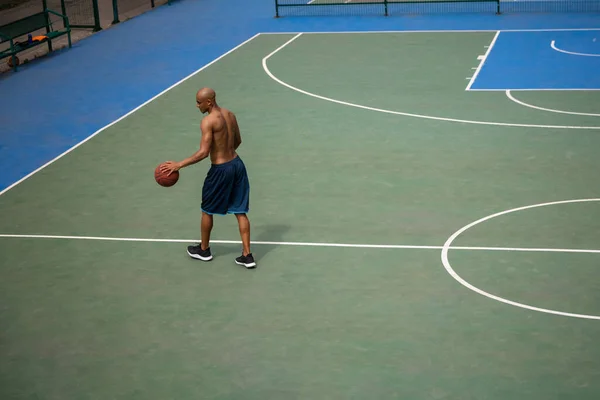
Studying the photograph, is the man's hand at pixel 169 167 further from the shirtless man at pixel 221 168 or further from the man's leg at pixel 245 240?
the man's leg at pixel 245 240

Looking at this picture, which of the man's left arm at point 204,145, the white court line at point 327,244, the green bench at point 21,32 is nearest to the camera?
the man's left arm at point 204,145

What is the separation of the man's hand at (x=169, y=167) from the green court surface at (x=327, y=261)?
3.66 ft

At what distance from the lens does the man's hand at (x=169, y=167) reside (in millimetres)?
10820

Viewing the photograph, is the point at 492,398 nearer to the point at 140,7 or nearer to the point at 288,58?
the point at 288,58

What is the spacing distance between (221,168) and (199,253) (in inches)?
44.5

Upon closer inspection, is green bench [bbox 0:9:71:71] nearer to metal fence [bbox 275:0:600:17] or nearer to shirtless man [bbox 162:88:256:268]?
metal fence [bbox 275:0:600:17]

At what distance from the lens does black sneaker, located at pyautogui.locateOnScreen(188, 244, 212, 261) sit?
11.3 meters

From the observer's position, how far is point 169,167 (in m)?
10.9

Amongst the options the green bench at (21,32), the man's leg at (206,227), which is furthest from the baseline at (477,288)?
the green bench at (21,32)

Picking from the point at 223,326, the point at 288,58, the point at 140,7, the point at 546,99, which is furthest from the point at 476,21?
the point at 223,326

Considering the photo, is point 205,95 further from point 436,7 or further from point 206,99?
point 436,7

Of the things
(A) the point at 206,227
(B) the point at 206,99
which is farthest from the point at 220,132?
(A) the point at 206,227

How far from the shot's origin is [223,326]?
9.74m

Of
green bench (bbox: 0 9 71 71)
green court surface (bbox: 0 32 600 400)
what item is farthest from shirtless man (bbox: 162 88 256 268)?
green bench (bbox: 0 9 71 71)
